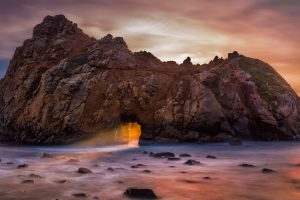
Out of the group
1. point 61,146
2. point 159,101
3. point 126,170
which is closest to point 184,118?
point 159,101

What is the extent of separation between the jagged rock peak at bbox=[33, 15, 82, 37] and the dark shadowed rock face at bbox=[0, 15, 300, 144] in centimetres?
579

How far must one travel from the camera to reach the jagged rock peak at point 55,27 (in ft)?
196

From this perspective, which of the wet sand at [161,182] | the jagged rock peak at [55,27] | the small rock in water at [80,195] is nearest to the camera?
the small rock in water at [80,195]

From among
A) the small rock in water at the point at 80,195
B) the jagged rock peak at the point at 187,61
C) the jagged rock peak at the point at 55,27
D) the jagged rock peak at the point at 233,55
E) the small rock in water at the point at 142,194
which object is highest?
the jagged rock peak at the point at 55,27

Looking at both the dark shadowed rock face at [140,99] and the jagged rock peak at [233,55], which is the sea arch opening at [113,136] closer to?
the dark shadowed rock face at [140,99]

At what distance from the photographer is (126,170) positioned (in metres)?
20.7

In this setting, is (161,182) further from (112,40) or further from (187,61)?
(187,61)

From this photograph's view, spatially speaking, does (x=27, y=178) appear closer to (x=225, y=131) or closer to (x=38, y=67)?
(x=225, y=131)

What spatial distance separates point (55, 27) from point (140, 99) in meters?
25.0

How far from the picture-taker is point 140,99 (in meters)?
44.3

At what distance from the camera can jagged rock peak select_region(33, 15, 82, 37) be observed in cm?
5975

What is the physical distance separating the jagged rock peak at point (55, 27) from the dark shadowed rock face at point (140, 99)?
19.0ft

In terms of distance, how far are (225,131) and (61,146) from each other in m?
18.5

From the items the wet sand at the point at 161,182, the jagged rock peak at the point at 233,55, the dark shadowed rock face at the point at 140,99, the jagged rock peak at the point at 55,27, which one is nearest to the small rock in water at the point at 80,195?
the wet sand at the point at 161,182
